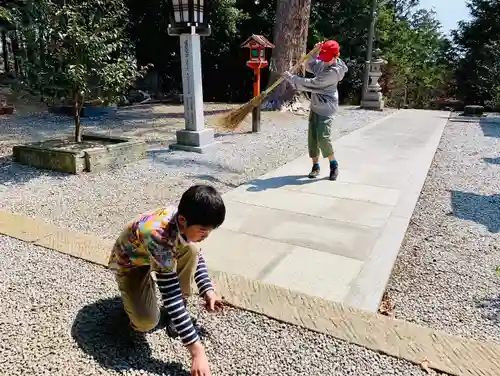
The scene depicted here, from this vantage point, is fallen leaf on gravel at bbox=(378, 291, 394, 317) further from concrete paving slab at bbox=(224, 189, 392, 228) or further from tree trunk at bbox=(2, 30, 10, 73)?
tree trunk at bbox=(2, 30, 10, 73)

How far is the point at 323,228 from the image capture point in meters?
3.41

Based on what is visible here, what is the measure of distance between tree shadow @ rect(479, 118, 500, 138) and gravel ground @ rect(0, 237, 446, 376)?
312 inches

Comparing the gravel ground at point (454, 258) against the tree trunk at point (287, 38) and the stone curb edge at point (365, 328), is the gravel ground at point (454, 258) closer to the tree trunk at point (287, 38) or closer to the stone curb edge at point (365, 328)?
the stone curb edge at point (365, 328)

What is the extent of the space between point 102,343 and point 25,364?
331 mm

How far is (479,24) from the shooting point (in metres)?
18.9

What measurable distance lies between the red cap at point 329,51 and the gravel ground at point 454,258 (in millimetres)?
1728

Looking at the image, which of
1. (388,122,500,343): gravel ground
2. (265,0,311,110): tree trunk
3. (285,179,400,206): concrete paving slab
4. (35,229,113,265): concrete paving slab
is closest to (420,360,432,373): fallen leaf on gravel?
(388,122,500,343): gravel ground

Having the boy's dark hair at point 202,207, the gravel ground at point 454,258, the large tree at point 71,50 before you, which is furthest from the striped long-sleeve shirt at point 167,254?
the large tree at point 71,50

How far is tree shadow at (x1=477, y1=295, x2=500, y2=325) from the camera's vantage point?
228cm

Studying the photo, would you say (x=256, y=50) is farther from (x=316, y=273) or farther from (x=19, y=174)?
(x=316, y=273)

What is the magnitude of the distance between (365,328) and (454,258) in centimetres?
127

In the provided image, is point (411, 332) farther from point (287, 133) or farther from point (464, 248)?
point (287, 133)

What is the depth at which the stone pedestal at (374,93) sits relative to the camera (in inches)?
519

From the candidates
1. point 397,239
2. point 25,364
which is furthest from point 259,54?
point 25,364
